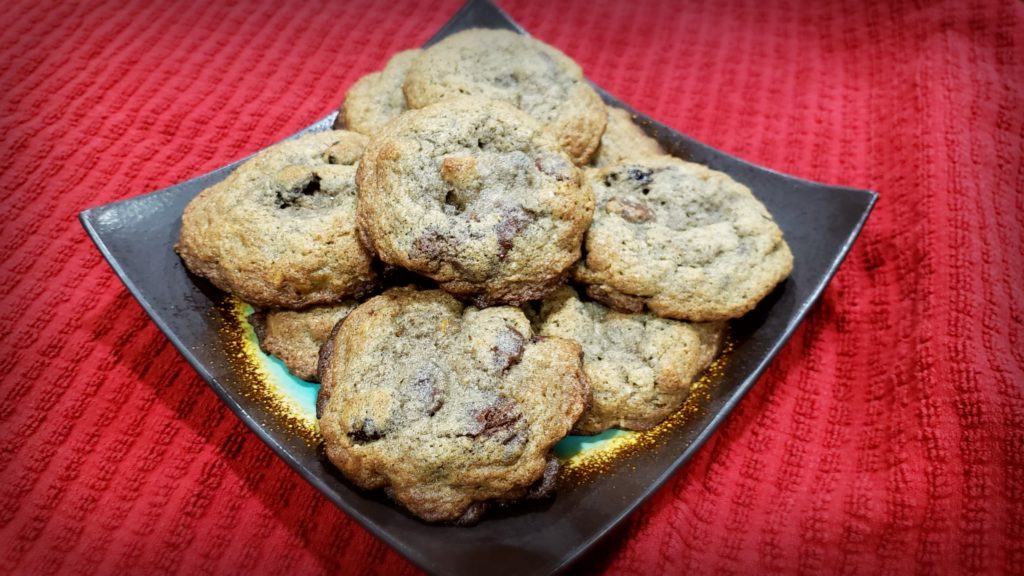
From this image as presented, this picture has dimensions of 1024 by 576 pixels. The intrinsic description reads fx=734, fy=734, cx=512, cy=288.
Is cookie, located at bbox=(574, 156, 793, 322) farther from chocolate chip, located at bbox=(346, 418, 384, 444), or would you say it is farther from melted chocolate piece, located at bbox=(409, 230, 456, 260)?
chocolate chip, located at bbox=(346, 418, 384, 444)

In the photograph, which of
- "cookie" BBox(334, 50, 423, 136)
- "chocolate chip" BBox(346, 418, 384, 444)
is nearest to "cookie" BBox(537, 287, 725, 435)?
"chocolate chip" BBox(346, 418, 384, 444)

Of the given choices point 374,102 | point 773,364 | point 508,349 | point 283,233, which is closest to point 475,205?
point 508,349

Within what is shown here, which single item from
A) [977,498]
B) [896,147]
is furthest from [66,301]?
[896,147]

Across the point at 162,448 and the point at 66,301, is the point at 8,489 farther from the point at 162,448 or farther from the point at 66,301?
the point at 66,301

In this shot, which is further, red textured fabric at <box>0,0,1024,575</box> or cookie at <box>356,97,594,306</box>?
red textured fabric at <box>0,0,1024,575</box>

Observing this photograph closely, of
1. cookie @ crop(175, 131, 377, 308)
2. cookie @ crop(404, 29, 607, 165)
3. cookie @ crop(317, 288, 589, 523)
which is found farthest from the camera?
cookie @ crop(404, 29, 607, 165)

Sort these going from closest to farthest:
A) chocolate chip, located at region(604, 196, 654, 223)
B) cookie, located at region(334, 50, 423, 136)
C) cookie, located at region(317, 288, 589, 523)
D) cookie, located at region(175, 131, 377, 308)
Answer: cookie, located at region(317, 288, 589, 523)
cookie, located at region(175, 131, 377, 308)
chocolate chip, located at region(604, 196, 654, 223)
cookie, located at region(334, 50, 423, 136)

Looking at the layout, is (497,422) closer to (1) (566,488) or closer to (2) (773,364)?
(1) (566,488)

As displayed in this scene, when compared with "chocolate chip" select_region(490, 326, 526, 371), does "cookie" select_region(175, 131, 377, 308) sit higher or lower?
higher
